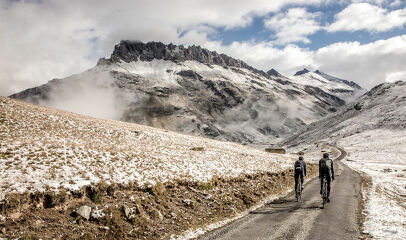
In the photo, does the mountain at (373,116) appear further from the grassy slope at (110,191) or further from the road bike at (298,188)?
the grassy slope at (110,191)

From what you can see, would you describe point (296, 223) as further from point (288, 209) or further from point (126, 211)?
point (126, 211)

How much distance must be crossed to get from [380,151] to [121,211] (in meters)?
99.1

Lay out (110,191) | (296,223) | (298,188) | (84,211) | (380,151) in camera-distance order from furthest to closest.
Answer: (380,151)
(298,188)
(296,223)
(110,191)
(84,211)

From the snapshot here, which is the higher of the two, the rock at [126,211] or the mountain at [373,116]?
the mountain at [373,116]

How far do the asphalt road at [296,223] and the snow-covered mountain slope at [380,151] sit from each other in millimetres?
991

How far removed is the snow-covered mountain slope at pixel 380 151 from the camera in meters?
13.1

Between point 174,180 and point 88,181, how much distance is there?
16.7 feet

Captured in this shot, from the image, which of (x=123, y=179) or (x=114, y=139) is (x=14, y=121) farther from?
(x=123, y=179)

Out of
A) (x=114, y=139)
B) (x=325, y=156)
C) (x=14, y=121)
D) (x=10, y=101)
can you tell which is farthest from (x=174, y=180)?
(x=10, y=101)

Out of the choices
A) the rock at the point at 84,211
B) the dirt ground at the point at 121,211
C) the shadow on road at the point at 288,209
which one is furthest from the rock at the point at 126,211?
the shadow on road at the point at 288,209

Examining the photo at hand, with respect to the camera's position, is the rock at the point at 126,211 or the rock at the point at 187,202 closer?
the rock at the point at 126,211

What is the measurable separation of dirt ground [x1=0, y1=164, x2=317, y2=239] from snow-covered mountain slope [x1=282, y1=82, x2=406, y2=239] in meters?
7.67

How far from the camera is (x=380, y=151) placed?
84.1m

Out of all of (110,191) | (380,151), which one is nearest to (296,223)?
(110,191)
